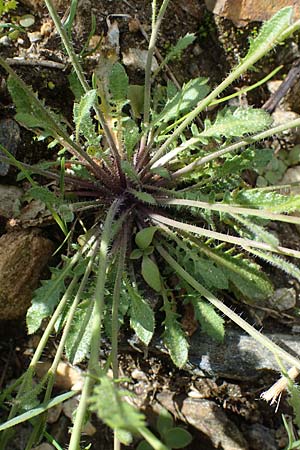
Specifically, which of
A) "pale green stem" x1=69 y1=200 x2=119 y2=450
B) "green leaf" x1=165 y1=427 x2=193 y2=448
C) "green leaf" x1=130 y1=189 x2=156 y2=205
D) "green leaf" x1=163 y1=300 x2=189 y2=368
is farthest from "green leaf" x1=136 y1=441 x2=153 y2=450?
"green leaf" x1=130 y1=189 x2=156 y2=205

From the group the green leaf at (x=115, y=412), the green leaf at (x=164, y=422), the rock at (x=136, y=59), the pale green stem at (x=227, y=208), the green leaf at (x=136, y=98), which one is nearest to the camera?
the green leaf at (x=115, y=412)

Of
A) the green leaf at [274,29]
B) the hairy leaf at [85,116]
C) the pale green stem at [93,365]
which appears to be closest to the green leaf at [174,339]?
the pale green stem at [93,365]

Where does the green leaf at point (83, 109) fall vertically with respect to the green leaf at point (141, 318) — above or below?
above

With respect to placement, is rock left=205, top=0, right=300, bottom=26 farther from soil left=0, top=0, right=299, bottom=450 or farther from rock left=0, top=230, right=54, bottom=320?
rock left=0, top=230, right=54, bottom=320

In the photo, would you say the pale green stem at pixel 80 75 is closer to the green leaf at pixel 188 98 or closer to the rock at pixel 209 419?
the green leaf at pixel 188 98

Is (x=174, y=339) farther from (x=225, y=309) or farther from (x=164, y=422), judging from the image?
(x=164, y=422)

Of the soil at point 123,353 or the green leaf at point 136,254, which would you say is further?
the soil at point 123,353

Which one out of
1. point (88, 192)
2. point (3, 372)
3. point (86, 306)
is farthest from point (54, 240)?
point (3, 372)
